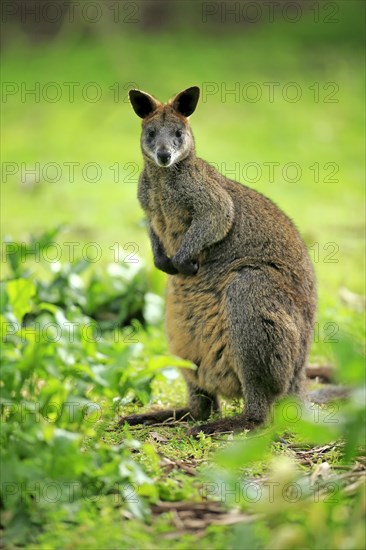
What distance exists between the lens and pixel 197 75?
15297 millimetres

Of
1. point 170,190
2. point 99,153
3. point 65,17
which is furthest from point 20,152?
point 170,190

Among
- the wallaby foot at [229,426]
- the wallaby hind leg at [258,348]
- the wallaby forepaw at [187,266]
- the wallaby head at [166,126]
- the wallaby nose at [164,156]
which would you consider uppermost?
the wallaby head at [166,126]

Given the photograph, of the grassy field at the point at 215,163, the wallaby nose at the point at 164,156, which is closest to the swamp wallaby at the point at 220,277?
the wallaby nose at the point at 164,156

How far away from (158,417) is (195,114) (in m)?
9.09

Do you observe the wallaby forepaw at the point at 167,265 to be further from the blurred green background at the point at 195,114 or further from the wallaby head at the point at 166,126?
the blurred green background at the point at 195,114

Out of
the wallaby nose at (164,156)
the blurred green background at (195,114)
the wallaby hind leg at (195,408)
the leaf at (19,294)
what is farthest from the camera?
the blurred green background at (195,114)

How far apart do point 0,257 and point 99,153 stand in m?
3.63

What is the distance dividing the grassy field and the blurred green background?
3 centimetres

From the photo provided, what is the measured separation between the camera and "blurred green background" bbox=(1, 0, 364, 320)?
35.8ft

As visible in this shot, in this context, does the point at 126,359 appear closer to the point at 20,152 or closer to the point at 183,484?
the point at 183,484

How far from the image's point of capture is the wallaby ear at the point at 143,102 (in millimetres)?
5840

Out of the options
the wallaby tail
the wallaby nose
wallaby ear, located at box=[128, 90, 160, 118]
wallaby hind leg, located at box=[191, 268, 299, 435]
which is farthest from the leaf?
the wallaby tail

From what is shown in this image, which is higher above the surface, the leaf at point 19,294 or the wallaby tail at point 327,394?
the leaf at point 19,294

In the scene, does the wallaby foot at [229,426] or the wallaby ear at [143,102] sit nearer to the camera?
the wallaby foot at [229,426]
